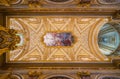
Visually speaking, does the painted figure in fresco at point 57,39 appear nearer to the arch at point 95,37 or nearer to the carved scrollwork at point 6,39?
the arch at point 95,37

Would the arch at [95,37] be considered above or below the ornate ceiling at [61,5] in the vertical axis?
below

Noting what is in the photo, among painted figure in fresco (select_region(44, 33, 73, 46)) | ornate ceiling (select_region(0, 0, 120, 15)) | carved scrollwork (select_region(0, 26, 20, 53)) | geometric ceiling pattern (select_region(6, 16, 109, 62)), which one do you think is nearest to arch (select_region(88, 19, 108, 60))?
geometric ceiling pattern (select_region(6, 16, 109, 62))

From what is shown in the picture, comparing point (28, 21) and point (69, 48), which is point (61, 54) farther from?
point (28, 21)

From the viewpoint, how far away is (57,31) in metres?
17.9

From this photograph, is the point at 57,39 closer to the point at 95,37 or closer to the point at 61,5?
the point at 95,37

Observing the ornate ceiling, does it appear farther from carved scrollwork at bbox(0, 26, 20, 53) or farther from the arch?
the arch

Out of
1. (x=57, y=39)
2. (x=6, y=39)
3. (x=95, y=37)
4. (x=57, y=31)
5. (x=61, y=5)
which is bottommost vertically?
(x=57, y=39)

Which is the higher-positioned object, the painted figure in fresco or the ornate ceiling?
the ornate ceiling

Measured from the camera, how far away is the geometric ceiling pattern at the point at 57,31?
54.7ft

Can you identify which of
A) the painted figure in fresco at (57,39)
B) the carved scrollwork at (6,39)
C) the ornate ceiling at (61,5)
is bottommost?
the painted figure in fresco at (57,39)

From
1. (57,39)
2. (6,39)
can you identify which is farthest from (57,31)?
(6,39)

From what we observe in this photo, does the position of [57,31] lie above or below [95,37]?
above

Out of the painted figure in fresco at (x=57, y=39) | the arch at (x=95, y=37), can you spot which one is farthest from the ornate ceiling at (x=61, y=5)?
the painted figure in fresco at (x=57, y=39)

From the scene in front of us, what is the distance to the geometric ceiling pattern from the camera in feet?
54.7
